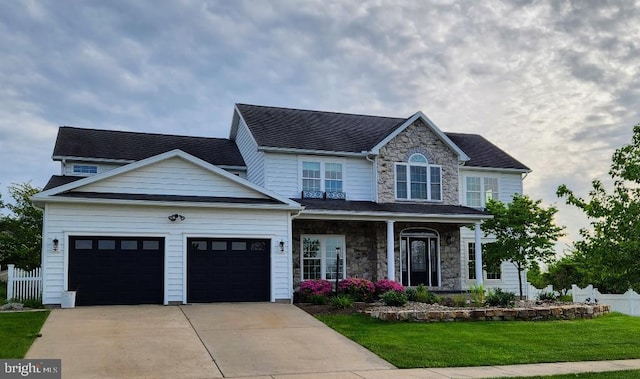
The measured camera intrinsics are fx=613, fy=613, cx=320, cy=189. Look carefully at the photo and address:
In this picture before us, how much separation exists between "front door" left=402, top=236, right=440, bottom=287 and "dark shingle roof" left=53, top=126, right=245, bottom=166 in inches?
312

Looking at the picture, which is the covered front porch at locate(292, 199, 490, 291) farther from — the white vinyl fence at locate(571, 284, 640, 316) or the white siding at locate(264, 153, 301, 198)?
the white vinyl fence at locate(571, 284, 640, 316)

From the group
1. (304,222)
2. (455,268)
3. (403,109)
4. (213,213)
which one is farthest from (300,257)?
(403,109)

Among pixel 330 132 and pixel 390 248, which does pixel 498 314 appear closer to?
pixel 390 248

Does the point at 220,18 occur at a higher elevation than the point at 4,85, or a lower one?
higher

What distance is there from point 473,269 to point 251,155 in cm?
1056

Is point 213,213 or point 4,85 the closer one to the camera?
point 213,213

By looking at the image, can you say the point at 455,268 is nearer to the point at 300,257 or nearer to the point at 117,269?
the point at 300,257

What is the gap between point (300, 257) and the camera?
22.8m

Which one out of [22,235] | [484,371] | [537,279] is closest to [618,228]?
[484,371]

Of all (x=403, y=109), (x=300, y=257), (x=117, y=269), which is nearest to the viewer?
(x=117, y=269)

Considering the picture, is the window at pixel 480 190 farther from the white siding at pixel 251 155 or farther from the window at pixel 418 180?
the white siding at pixel 251 155

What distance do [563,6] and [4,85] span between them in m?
17.9

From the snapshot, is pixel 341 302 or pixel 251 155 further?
pixel 251 155

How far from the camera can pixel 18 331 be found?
13031 mm
